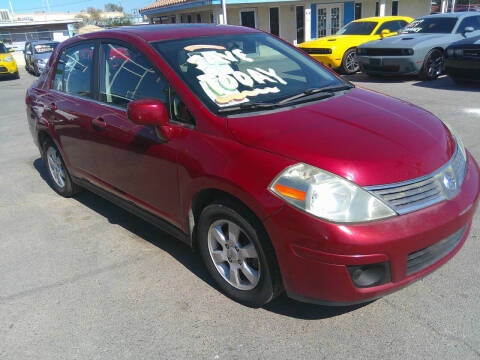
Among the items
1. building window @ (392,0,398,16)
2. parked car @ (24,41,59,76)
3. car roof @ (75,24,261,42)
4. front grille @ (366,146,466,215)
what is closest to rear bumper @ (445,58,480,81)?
car roof @ (75,24,261,42)

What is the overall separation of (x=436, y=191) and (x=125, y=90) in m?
2.43

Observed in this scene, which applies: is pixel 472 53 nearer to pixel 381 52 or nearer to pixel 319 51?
pixel 381 52

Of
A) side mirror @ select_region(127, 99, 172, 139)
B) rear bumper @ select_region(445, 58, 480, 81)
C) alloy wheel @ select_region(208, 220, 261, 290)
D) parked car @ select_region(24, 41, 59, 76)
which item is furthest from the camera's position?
parked car @ select_region(24, 41, 59, 76)

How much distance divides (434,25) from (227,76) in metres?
10.5

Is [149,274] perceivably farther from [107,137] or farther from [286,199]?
[286,199]

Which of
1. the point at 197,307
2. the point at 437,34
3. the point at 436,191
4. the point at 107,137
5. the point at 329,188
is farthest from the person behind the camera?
the point at 437,34

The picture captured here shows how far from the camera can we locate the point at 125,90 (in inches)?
138

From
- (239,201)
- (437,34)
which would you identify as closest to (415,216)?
(239,201)

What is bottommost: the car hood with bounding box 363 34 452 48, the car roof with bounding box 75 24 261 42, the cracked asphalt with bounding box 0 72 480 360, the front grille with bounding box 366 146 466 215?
the cracked asphalt with bounding box 0 72 480 360

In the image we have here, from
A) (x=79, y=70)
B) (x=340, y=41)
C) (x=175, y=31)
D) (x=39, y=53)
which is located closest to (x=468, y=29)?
(x=340, y=41)

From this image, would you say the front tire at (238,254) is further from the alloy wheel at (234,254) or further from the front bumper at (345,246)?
the front bumper at (345,246)

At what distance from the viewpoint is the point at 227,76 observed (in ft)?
10.5

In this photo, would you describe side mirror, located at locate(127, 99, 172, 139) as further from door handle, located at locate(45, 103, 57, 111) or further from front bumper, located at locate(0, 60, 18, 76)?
front bumper, located at locate(0, 60, 18, 76)

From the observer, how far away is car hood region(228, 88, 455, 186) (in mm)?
2361
